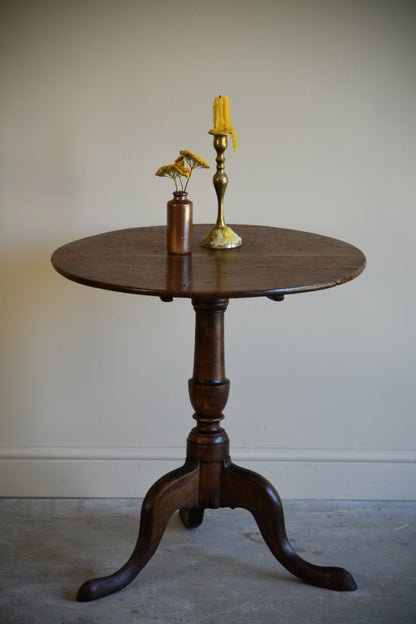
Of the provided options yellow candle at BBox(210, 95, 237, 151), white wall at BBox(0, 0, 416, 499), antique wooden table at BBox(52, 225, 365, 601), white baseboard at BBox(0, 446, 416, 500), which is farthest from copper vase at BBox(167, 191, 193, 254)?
white baseboard at BBox(0, 446, 416, 500)

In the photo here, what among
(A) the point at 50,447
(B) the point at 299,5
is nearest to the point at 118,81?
(B) the point at 299,5

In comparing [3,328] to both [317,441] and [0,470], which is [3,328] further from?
[317,441]

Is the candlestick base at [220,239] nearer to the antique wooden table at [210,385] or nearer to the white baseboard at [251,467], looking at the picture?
the antique wooden table at [210,385]

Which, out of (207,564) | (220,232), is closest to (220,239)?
(220,232)

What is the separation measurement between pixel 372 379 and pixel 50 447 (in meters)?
1.16

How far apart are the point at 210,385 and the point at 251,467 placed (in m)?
0.68

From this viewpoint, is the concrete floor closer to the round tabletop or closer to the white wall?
the white wall

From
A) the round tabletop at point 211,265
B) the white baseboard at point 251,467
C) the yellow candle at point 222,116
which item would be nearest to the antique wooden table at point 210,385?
the round tabletop at point 211,265

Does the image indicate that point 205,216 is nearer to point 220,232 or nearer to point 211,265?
point 220,232

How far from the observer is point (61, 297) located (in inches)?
99.0

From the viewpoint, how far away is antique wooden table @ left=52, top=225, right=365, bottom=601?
6.07 ft

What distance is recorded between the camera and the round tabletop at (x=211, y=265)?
63.7 inches

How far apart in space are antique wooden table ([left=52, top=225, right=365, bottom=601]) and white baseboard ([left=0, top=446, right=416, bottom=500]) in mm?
506

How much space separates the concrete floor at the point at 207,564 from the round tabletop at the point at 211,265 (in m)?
0.92
